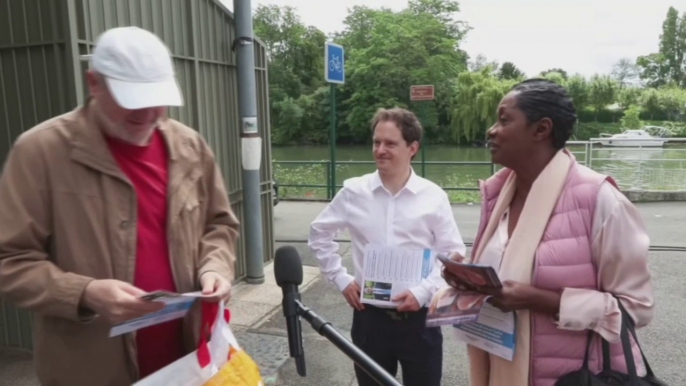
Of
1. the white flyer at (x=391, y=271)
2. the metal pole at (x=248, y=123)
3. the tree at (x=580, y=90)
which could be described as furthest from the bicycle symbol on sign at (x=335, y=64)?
the tree at (x=580, y=90)

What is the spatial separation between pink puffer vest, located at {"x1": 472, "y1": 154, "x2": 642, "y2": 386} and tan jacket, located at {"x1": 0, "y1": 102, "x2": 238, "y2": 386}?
119cm

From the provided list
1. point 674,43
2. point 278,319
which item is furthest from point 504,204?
point 674,43

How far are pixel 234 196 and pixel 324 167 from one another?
7587 mm

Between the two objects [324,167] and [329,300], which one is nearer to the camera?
[329,300]

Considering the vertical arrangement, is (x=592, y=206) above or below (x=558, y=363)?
above

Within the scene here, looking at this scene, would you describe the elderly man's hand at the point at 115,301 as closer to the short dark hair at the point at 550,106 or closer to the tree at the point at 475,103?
the short dark hair at the point at 550,106

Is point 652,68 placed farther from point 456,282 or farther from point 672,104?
point 456,282

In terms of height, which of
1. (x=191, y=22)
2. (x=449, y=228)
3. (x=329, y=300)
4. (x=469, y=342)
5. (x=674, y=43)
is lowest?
(x=329, y=300)

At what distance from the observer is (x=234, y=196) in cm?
632

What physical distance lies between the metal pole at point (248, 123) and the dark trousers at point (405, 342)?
3.51m

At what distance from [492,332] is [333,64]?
7028 mm

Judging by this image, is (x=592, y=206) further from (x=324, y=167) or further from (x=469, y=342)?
(x=324, y=167)

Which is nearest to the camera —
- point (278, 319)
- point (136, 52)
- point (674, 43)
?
point (136, 52)

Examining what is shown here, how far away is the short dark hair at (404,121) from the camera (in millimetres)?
2834
